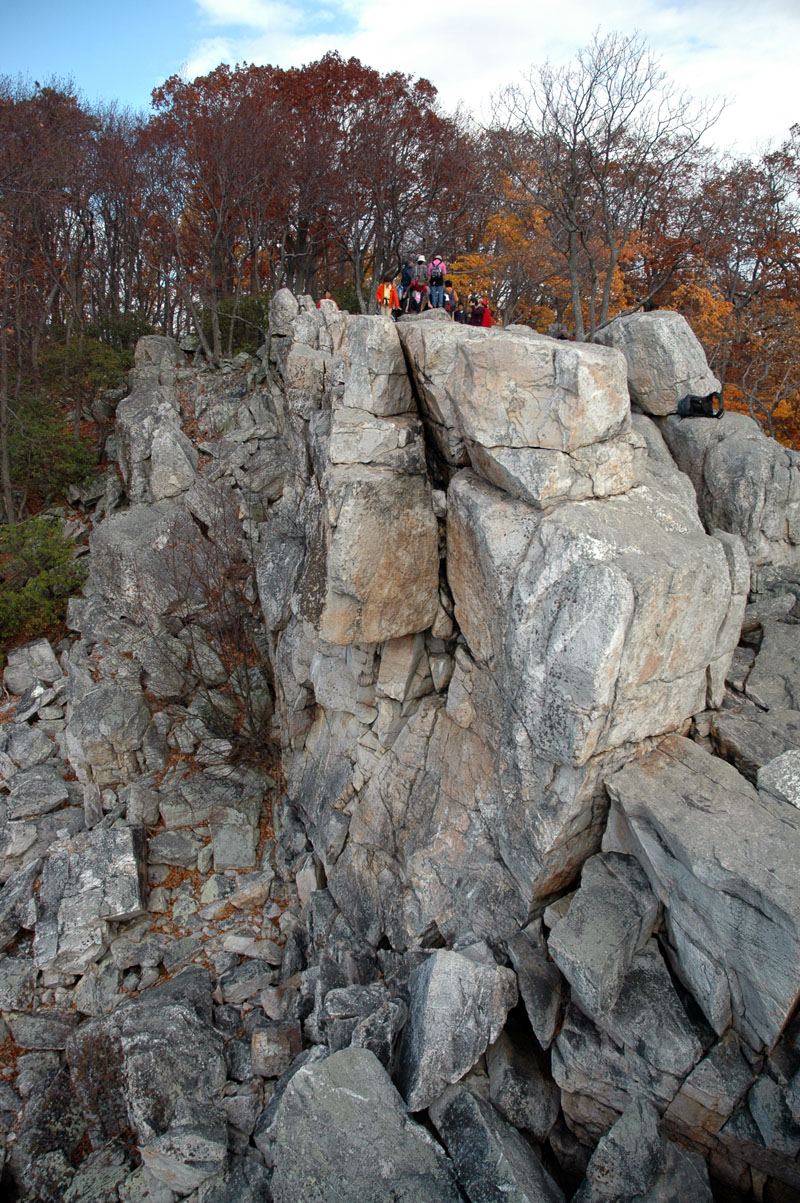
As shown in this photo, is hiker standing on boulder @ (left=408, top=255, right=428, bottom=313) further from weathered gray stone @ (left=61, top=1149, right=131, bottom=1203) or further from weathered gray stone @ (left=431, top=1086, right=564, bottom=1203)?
weathered gray stone @ (left=61, top=1149, right=131, bottom=1203)

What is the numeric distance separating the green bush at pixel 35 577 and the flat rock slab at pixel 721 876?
14.2m

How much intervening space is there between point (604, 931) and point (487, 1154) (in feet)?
7.65

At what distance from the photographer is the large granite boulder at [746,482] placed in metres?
9.33

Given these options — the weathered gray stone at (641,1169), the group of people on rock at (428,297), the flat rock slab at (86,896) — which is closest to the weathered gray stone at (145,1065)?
the flat rock slab at (86,896)

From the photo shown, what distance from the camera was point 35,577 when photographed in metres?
16.5

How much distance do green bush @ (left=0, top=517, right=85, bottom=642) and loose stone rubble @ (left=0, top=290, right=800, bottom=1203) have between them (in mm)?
4513

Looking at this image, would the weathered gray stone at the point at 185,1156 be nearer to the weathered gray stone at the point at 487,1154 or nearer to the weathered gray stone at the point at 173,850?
the weathered gray stone at the point at 487,1154

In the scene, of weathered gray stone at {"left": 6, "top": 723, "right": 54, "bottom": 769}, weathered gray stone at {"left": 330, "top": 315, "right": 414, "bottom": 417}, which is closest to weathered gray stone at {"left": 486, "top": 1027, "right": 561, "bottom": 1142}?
weathered gray stone at {"left": 330, "top": 315, "right": 414, "bottom": 417}

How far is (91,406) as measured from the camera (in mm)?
21312

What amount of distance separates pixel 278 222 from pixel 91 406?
9.59 meters

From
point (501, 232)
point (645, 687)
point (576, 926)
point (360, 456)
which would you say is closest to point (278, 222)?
point (501, 232)

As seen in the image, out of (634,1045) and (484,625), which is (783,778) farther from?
(484,625)

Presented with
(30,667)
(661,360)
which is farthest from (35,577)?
(661,360)

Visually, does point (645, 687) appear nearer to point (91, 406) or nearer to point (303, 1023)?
point (303, 1023)
